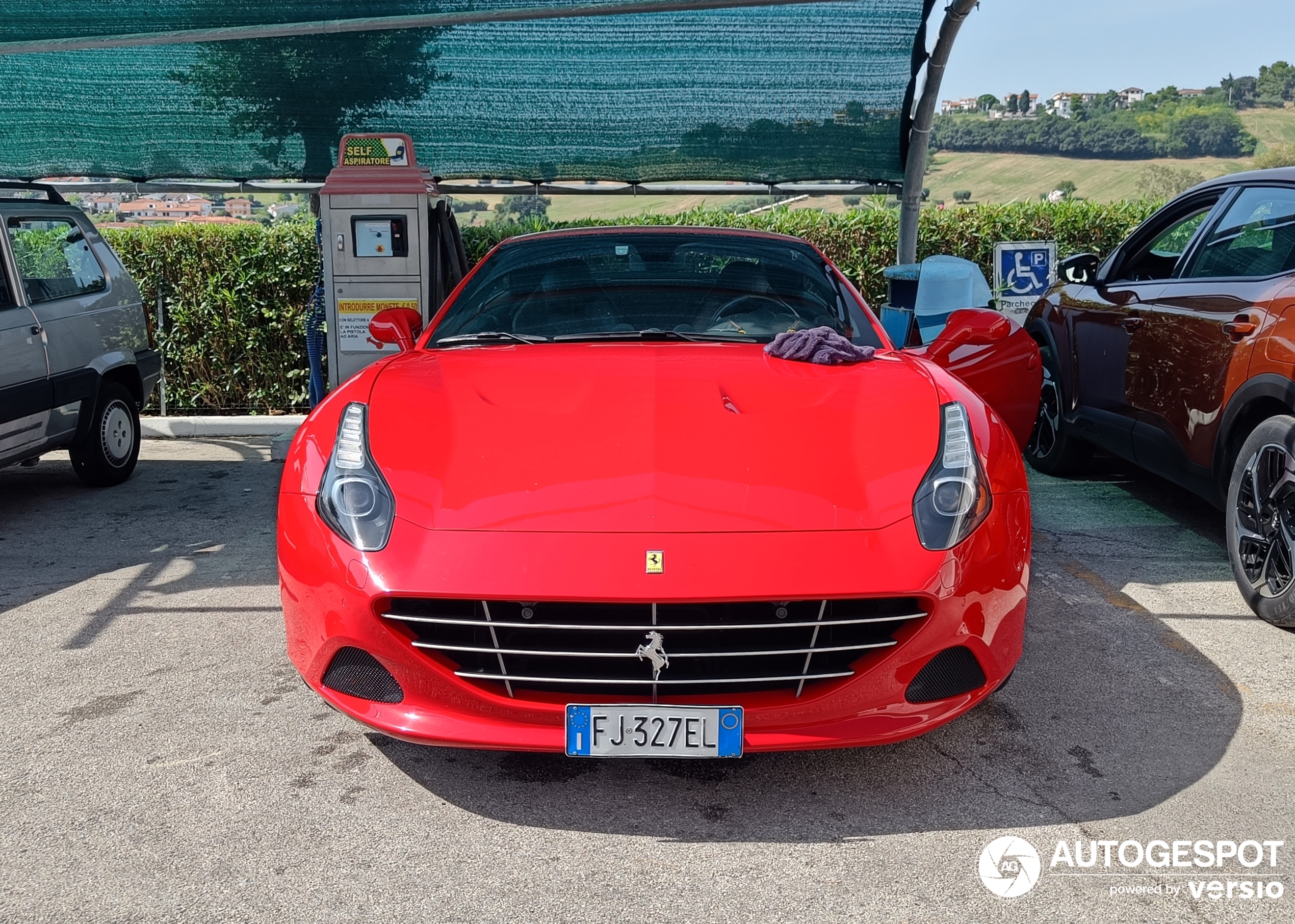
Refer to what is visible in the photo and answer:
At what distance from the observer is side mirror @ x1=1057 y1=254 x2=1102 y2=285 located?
618 cm

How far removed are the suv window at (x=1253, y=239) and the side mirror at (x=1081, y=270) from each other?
40.3 inches

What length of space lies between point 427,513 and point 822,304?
197cm

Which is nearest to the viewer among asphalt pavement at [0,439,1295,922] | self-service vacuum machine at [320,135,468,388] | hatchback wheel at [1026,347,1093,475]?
asphalt pavement at [0,439,1295,922]

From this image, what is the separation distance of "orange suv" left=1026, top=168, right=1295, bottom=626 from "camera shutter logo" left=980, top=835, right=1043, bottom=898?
1.92 metres

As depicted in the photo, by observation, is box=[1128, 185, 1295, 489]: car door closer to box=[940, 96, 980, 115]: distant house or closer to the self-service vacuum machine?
the self-service vacuum machine

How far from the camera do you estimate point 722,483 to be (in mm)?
2805

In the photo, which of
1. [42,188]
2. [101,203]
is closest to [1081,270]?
[42,188]

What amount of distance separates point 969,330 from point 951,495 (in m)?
1.30

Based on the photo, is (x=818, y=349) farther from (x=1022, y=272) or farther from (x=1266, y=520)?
(x=1022, y=272)

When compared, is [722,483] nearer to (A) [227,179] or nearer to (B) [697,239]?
(B) [697,239]

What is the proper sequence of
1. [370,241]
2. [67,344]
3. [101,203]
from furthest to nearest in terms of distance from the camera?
1. [101,203]
2. [370,241]
3. [67,344]

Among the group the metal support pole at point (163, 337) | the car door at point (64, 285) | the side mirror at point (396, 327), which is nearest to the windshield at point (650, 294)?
the side mirror at point (396, 327)

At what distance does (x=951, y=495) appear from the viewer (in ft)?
9.29

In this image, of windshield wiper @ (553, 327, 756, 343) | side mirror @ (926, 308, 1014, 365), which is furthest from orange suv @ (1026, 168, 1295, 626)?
windshield wiper @ (553, 327, 756, 343)
